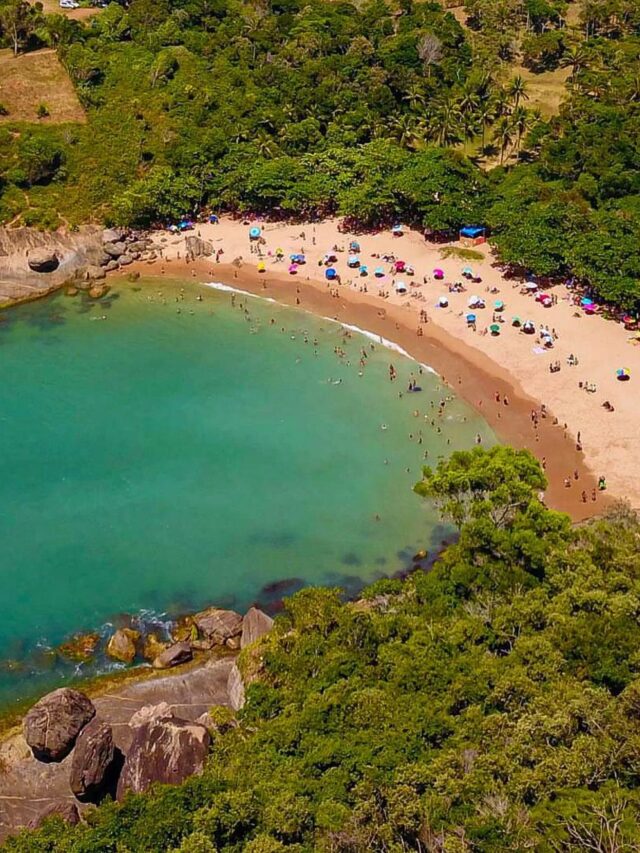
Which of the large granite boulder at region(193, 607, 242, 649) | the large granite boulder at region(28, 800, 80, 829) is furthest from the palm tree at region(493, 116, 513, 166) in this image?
the large granite boulder at region(28, 800, 80, 829)

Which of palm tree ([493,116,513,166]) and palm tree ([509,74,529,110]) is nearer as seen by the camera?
palm tree ([493,116,513,166])

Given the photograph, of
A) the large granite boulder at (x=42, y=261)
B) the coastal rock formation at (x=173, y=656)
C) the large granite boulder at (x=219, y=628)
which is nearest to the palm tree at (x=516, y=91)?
the large granite boulder at (x=42, y=261)

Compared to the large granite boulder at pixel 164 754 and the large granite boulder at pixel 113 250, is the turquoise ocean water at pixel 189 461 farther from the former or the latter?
the large granite boulder at pixel 164 754

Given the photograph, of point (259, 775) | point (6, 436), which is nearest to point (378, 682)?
point (259, 775)

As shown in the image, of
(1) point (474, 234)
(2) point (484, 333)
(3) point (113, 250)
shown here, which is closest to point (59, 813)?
(2) point (484, 333)

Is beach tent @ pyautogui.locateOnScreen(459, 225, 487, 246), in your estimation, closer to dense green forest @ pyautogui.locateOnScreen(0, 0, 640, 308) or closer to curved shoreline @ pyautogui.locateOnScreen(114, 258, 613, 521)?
dense green forest @ pyautogui.locateOnScreen(0, 0, 640, 308)

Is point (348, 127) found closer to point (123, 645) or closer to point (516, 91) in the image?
point (516, 91)

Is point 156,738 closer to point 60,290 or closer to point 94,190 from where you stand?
point 60,290
